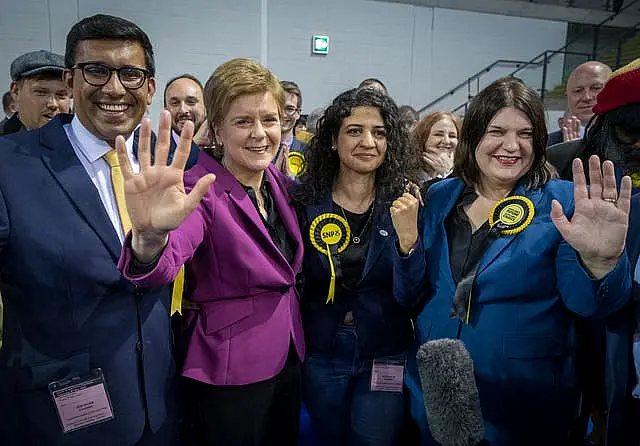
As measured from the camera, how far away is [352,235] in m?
1.67

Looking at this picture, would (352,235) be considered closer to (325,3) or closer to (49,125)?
(49,125)

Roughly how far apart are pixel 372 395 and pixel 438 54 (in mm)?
7829

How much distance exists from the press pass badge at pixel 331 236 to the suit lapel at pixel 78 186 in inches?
26.5

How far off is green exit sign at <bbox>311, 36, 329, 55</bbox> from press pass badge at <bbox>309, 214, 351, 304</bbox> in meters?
6.56

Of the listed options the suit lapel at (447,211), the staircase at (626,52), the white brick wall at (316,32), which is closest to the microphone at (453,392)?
the suit lapel at (447,211)

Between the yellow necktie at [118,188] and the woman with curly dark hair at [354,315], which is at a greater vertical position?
the yellow necktie at [118,188]

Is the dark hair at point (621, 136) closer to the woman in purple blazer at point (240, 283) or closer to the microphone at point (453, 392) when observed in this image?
the microphone at point (453, 392)

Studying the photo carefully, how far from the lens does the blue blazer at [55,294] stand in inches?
44.4

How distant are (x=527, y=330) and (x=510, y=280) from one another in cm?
15

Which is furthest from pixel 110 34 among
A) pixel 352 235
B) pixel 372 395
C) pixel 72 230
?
pixel 372 395

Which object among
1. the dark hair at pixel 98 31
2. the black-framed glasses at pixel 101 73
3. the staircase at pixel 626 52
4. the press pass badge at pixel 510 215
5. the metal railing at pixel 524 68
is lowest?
the press pass badge at pixel 510 215

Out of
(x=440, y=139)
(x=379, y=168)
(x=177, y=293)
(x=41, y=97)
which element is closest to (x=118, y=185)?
(x=177, y=293)

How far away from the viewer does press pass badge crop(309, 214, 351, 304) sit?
1630mm

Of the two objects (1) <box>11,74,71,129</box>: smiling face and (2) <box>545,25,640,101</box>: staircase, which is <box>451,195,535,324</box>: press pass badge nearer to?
(1) <box>11,74,71,129</box>: smiling face
